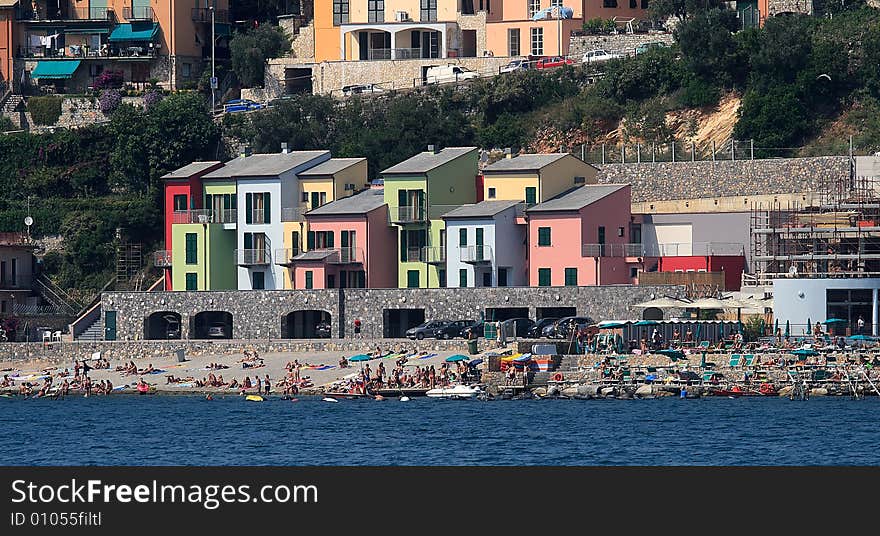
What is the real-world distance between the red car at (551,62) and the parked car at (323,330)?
24.1 metres

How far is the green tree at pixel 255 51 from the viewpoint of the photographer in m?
116

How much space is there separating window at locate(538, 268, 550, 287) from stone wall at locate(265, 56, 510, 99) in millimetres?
23120

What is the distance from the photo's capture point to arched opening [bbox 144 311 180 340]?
92.8 metres

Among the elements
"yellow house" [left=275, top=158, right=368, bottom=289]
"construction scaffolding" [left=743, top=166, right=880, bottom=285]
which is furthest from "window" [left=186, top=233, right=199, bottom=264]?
"construction scaffolding" [left=743, top=166, right=880, bottom=285]

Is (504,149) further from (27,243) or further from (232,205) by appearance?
(27,243)

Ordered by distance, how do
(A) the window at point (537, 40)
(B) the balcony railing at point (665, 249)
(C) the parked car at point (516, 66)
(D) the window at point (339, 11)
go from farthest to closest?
(D) the window at point (339, 11) < (A) the window at point (537, 40) < (C) the parked car at point (516, 66) < (B) the balcony railing at point (665, 249)

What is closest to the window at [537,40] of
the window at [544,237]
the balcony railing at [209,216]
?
the balcony railing at [209,216]

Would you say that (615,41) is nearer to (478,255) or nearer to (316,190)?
(316,190)

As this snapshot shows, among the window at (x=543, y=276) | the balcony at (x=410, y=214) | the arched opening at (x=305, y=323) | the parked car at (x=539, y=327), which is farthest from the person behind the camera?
the balcony at (x=410, y=214)

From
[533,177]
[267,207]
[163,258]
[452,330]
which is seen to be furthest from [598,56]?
[452,330]

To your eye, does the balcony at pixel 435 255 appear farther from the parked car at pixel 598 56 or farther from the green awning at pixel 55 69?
the green awning at pixel 55 69

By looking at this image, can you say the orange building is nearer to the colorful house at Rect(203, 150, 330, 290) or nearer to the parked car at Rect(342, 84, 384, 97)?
the parked car at Rect(342, 84, 384, 97)

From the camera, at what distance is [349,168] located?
3848 inches
